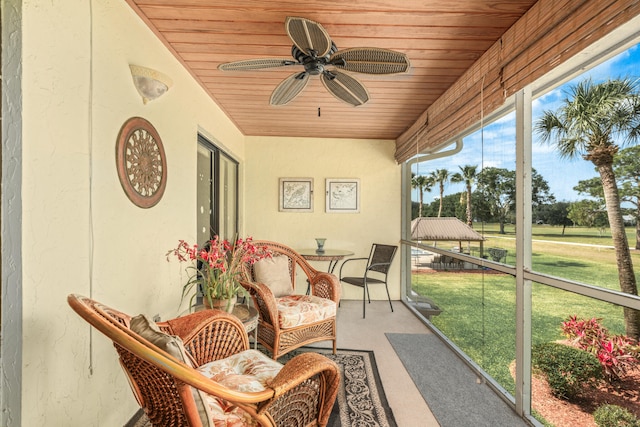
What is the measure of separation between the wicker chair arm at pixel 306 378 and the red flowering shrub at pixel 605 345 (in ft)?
4.33

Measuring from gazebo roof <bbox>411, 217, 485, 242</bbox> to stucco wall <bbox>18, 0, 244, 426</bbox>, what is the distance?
2500mm

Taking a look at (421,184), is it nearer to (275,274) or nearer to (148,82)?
(275,274)

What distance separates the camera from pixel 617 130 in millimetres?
1302

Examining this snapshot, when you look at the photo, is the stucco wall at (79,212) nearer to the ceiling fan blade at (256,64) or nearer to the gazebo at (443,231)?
the ceiling fan blade at (256,64)

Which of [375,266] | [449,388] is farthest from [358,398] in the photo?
[375,266]

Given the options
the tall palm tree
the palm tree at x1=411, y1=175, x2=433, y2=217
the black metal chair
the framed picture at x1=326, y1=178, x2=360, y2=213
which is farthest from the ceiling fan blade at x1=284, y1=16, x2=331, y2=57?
the framed picture at x1=326, y1=178, x2=360, y2=213

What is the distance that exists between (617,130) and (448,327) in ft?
7.58

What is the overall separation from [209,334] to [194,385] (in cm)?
69

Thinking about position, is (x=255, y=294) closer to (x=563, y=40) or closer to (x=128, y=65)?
(x=128, y=65)

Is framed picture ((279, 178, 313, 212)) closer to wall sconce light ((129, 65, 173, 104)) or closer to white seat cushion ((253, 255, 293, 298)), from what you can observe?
white seat cushion ((253, 255, 293, 298))

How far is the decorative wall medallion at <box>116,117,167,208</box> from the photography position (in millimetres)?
1536

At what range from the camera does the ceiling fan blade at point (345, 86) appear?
180 centimetres

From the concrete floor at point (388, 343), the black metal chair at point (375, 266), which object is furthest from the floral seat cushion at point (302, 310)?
the black metal chair at point (375, 266)

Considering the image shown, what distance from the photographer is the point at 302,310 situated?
2350 millimetres
